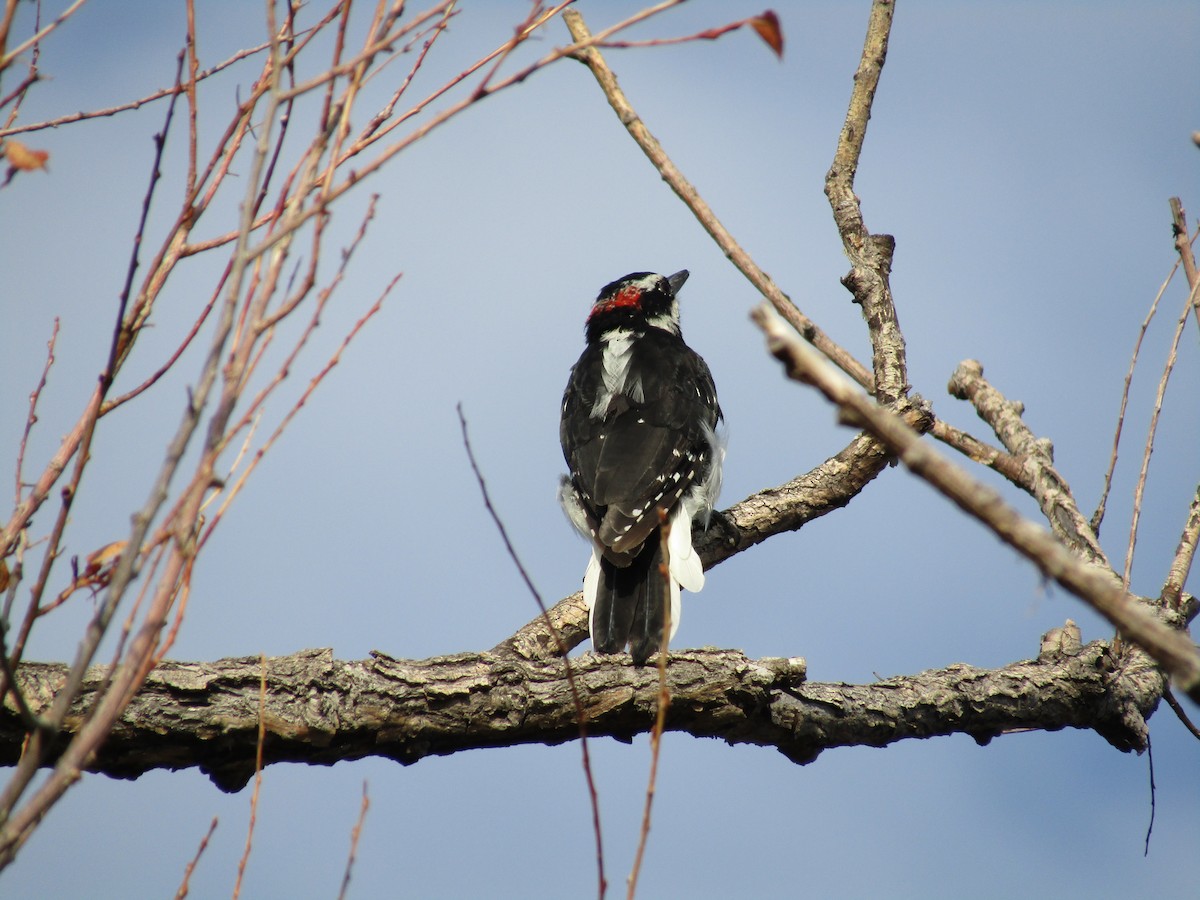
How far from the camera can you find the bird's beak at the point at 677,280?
636 centimetres

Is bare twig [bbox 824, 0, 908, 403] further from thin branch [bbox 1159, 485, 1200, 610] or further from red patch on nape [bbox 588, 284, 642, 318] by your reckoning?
red patch on nape [bbox 588, 284, 642, 318]

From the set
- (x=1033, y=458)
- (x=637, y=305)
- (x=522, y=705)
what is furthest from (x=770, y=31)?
(x=637, y=305)

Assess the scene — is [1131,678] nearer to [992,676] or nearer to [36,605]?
[992,676]

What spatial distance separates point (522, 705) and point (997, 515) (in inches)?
72.9

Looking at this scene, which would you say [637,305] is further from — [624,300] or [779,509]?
[779,509]

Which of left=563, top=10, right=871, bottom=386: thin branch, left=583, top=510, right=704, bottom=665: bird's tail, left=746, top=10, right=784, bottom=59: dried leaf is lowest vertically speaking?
left=583, top=510, right=704, bottom=665: bird's tail

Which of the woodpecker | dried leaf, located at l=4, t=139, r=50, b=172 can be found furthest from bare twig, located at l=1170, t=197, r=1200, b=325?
dried leaf, located at l=4, t=139, r=50, b=172

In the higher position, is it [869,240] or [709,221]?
[869,240]

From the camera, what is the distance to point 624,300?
241 inches

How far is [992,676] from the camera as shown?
10.6 feet

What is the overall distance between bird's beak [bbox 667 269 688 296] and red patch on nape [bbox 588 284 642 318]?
31cm

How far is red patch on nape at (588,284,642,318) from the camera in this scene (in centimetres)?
609

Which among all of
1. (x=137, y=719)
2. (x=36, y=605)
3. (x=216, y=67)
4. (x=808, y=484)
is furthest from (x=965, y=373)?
(x=36, y=605)

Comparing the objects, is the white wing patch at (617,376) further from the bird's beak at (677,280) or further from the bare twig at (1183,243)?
the bare twig at (1183,243)
